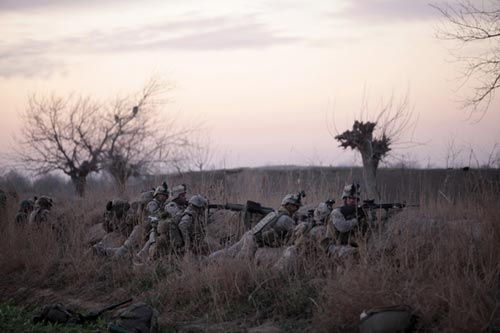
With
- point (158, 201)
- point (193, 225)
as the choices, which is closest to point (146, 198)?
point (158, 201)

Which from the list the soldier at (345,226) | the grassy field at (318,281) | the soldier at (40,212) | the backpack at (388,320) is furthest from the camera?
the soldier at (40,212)

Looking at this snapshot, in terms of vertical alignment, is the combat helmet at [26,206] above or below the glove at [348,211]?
below

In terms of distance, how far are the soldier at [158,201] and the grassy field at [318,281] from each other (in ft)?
4.84

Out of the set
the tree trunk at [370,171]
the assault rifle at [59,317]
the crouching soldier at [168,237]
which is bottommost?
the assault rifle at [59,317]

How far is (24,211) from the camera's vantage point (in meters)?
16.4

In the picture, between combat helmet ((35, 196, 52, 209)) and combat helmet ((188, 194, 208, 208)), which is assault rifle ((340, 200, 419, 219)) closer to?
combat helmet ((188, 194, 208, 208))

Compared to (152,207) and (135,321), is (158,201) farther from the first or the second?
(135,321)

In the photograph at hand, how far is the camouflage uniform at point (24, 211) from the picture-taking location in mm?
15531

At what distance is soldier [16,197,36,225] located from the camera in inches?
611

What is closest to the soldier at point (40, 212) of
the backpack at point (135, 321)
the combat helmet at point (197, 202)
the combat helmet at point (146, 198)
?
the combat helmet at point (146, 198)

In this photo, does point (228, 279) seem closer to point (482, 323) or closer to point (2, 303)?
point (482, 323)

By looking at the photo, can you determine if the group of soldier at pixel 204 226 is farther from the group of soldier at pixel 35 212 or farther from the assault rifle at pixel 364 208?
the group of soldier at pixel 35 212

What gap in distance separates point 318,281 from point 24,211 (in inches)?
404

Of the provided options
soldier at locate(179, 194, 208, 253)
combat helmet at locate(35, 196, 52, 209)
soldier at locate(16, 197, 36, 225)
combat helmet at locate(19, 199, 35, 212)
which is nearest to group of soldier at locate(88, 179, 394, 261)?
soldier at locate(179, 194, 208, 253)
